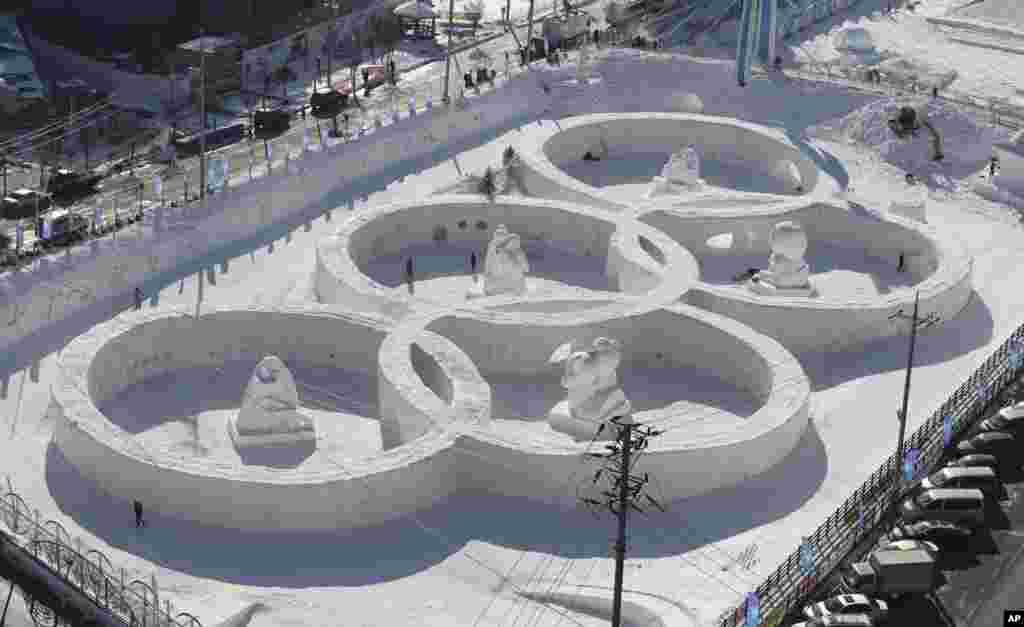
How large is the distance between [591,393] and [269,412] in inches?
524

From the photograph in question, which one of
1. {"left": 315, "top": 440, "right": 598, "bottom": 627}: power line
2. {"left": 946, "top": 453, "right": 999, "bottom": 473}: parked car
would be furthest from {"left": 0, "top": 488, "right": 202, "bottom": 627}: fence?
{"left": 946, "top": 453, "right": 999, "bottom": 473}: parked car

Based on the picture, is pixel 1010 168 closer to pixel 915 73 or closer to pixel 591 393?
pixel 915 73

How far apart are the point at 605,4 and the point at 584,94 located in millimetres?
31996

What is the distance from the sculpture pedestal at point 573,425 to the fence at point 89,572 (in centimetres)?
1908

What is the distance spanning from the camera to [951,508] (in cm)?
7244

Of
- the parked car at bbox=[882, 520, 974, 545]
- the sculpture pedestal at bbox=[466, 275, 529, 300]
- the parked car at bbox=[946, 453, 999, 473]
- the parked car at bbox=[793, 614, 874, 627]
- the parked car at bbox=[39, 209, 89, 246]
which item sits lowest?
the parked car at bbox=[882, 520, 974, 545]

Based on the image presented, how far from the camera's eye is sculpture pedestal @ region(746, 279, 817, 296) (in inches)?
3585

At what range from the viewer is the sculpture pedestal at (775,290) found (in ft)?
299

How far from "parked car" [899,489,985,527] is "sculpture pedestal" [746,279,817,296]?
20.3 metres

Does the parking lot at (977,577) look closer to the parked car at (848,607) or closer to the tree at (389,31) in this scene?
the parked car at (848,607)

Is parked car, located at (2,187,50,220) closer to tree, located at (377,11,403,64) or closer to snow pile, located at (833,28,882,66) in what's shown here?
tree, located at (377,11,403,64)

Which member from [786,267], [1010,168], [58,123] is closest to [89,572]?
[786,267]

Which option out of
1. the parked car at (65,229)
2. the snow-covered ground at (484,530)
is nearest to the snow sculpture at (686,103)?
the snow-covered ground at (484,530)

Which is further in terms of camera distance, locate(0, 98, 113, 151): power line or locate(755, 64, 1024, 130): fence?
locate(0, 98, 113, 151): power line
